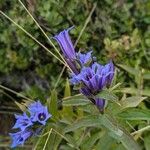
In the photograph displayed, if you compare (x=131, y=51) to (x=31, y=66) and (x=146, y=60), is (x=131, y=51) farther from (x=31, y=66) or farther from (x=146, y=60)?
(x=31, y=66)

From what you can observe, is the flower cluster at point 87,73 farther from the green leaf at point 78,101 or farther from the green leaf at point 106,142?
the green leaf at point 106,142

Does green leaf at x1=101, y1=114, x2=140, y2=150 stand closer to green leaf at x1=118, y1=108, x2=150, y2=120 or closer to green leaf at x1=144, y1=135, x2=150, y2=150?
green leaf at x1=118, y1=108, x2=150, y2=120

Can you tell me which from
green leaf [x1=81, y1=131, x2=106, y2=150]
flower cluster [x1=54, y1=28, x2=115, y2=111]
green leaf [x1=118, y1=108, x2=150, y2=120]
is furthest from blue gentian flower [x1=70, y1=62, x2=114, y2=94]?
green leaf [x1=81, y1=131, x2=106, y2=150]

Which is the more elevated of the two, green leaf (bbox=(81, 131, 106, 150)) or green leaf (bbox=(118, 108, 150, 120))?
green leaf (bbox=(118, 108, 150, 120))

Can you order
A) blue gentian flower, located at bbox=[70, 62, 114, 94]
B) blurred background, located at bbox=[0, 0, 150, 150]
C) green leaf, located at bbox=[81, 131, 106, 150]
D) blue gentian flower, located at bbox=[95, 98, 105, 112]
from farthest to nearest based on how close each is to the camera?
1. blurred background, located at bbox=[0, 0, 150, 150]
2. green leaf, located at bbox=[81, 131, 106, 150]
3. blue gentian flower, located at bbox=[95, 98, 105, 112]
4. blue gentian flower, located at bbox=[70, 62, 114, 94]

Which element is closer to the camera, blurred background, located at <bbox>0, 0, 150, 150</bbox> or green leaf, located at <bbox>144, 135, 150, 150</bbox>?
green leaf, located at <bbox>144, 135, 150, 150</bbox>

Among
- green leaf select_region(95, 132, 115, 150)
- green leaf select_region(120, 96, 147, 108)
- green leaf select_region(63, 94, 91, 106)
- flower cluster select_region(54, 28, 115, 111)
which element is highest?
flower cluster select_region(54, 28, 115, 111)

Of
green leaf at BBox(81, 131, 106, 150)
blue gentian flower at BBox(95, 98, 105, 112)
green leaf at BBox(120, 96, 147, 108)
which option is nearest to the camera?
blue gentian flower at BBox(95, 98, 105, 112)
